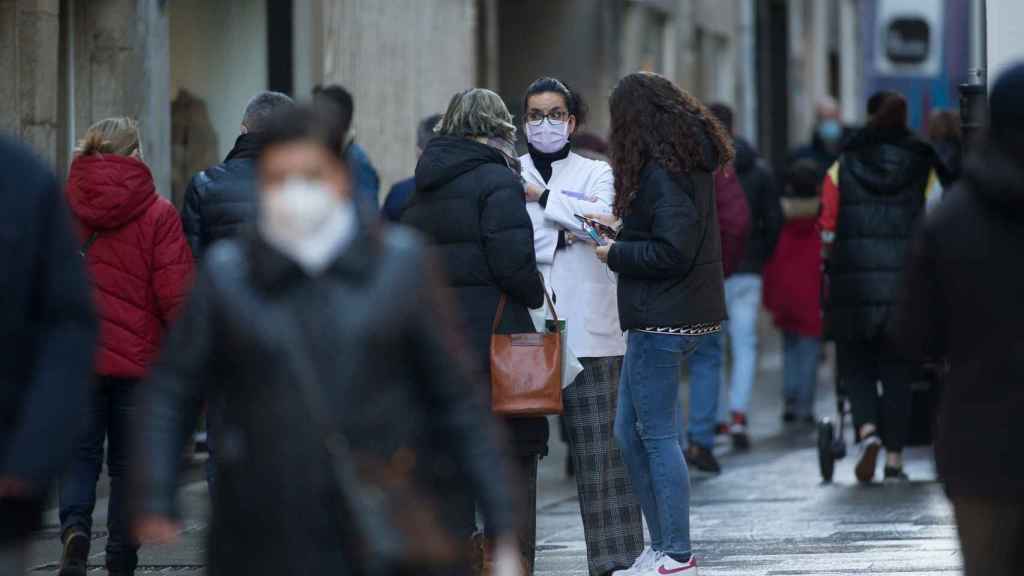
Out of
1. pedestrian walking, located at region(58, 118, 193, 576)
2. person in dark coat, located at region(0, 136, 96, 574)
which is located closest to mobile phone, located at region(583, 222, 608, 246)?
pedestrian walking, located at region(58, 118, 193, 576)

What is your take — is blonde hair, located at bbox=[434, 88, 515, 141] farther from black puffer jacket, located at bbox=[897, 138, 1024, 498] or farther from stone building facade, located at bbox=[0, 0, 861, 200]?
stone building facade, located at bbox=[0, 0, 861, 200]

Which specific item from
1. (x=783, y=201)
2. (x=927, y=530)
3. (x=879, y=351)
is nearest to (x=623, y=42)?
(x=783, y=201)

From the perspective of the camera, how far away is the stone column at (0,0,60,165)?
1081 centimetres

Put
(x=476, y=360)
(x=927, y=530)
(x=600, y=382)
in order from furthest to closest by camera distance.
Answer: (x=927, y=530)
(x=600, y=382)
(x=476, y=360)

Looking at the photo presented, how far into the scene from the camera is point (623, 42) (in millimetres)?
21172

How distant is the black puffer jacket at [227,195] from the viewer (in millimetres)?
8609

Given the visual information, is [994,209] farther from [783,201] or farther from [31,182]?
[783,201]

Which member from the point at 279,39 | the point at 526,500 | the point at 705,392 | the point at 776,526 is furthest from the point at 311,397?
the point at 279,39

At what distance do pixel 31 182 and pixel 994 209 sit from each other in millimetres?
2002

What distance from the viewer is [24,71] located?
10859 millimetres

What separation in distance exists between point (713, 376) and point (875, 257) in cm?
173

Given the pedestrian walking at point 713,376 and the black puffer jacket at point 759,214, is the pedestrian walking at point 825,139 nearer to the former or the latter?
the black puffer jacket at point 759,214

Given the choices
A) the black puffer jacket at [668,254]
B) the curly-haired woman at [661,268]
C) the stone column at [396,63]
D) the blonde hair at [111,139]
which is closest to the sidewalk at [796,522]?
the curly-haired woman at [661,268]

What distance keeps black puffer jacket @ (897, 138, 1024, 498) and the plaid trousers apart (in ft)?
10.9
